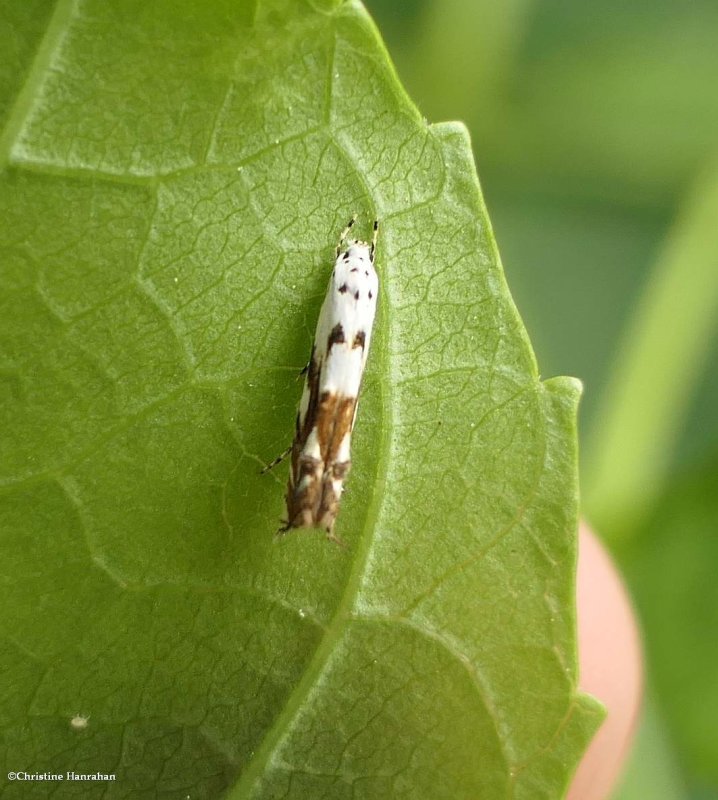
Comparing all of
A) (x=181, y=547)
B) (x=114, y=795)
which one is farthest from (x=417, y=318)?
(x=114, y=795)

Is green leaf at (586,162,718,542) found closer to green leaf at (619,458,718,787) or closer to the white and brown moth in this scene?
green leaf at (619,458,718,787)

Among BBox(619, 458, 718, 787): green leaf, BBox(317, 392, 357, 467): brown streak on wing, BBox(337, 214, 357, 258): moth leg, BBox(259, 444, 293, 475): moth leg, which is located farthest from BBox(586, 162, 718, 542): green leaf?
BBox(337, 214, 357, 258): moth leg

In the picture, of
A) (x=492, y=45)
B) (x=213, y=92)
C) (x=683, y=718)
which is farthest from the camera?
(x=492, y=45)

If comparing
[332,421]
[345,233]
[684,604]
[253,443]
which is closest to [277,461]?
[253,443]

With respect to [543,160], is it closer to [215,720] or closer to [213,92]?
[213,92]

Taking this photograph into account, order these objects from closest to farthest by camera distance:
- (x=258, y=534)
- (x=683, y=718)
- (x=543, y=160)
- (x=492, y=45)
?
1. (x=258, y=534)
2. (x=683, y=718)
3. (x=492, y=45)
4. (x=543, y=160)

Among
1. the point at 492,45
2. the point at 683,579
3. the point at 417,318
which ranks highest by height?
the point at 492,45

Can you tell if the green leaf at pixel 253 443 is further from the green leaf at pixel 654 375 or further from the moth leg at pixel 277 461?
the green leaf at pixel 654 375
